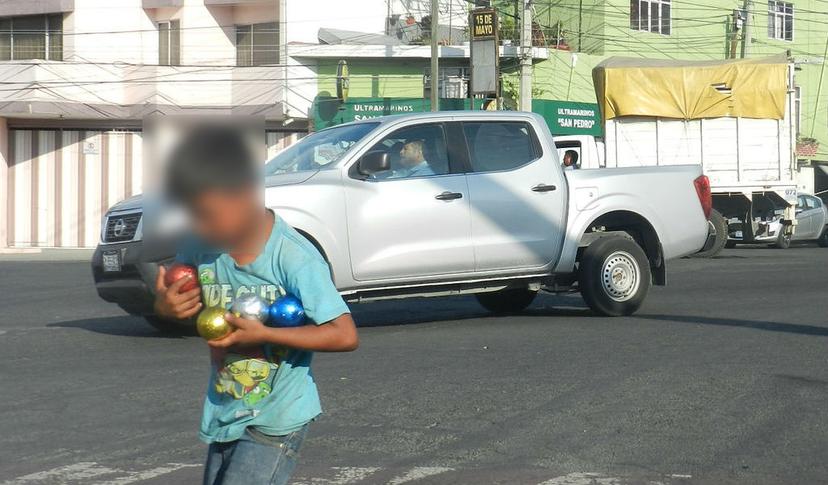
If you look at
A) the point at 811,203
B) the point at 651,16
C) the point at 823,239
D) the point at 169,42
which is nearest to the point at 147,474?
the point at 811,203

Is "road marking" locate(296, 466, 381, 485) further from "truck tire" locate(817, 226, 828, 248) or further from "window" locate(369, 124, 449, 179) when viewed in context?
"truck tire" locate(817, 226, 828, 248)

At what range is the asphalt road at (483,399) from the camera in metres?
6.28

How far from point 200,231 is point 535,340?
773 cm

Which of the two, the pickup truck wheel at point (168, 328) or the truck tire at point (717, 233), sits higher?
the truck tire at point (717, 233)

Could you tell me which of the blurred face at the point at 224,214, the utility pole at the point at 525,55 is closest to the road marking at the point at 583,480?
the blurred face at the point at 224,214

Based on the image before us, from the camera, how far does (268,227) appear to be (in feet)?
11.4

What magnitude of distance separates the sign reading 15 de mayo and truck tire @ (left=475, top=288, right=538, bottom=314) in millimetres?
19473

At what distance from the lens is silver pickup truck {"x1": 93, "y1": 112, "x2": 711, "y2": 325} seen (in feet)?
35.1

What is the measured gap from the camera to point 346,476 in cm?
607

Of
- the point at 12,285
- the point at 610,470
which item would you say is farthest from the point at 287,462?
the point at 12,285

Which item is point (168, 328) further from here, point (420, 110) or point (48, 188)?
point (48, 188)

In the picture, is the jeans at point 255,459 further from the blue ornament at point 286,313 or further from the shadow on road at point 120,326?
the shadow on road at point 120,326

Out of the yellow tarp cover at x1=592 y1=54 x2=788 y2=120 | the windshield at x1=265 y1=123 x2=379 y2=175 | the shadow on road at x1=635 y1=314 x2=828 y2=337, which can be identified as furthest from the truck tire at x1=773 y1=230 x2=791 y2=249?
the windshield at x1=265 y1=123 x2=379 y2=175

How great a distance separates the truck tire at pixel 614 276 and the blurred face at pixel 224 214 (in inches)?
355
